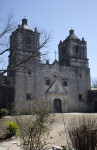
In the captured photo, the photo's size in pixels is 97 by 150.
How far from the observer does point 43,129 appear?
5844 mm

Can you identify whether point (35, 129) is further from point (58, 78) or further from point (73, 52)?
point (73, 52)

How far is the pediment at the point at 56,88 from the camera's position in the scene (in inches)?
975

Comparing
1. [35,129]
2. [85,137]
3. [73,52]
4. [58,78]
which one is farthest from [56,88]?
[85,137]

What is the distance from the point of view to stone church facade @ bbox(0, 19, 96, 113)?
2302cm

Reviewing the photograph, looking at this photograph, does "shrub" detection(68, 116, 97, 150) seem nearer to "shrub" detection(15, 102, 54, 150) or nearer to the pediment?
"shrub" detection(15, 102, 54, 150)

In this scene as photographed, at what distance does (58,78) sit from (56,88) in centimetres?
153

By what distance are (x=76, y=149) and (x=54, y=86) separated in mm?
19979

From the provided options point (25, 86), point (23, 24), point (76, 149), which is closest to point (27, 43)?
→ point (23, 24)

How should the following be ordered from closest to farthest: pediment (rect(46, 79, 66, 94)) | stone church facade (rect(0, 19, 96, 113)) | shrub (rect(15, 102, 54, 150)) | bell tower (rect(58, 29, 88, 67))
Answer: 1. shrub (rect(15, 102, 54, 150))
2. stone church facade (rect(0, 19, 96, 113))
3. pediment (rect(46, 79, 66, 94))
4. bell tower (rect(58, 29, 88, 67))

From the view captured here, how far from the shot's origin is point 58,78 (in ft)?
84.2

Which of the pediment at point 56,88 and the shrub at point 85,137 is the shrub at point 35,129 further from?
the pediment at point 56,88

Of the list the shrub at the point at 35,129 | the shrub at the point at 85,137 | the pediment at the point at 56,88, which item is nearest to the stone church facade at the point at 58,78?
the pediment at the point at 56,88

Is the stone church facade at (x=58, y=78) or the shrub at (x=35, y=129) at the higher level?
the stone church facade at (x=58, y=78)

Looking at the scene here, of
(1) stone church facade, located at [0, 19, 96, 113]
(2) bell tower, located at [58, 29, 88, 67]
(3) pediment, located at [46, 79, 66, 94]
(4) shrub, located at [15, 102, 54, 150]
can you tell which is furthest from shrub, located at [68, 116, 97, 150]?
(2) bell tower, located at [58, 29, 88, 67]
